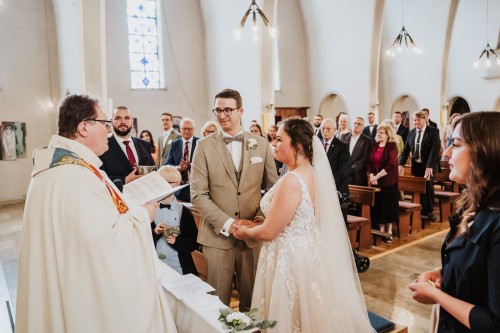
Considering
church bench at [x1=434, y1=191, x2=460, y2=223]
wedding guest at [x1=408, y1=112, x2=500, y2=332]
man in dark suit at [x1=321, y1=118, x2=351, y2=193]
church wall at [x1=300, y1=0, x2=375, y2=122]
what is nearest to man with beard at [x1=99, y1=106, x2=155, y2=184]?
man in dark suit at [x1=321, y1=118, x2=351, y2=193]

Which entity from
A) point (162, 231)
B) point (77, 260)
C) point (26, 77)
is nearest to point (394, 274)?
point (162, 231)

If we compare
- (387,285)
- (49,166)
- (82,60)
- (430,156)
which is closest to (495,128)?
(49,166)

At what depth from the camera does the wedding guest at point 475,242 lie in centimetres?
121

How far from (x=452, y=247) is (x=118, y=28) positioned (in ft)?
39.4

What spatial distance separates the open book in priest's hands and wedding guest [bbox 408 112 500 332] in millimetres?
1148

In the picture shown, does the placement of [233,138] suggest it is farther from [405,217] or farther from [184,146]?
[405,217]

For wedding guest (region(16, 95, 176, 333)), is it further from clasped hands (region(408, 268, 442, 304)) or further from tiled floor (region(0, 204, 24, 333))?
tiled floor (region(0, 204, 24, 333))

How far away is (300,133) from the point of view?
238 centimetres

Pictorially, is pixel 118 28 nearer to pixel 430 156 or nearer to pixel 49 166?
pixel 430 156

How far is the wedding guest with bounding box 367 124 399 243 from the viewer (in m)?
5.55

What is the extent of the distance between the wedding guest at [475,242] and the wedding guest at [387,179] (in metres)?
4.28

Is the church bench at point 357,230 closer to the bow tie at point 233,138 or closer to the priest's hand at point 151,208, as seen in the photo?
the bow tie at point 233,138

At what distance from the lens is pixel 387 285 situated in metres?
3.98

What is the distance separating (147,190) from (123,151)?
79.9 inches
